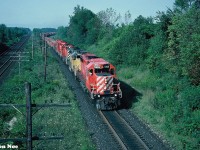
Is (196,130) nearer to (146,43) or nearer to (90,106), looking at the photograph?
(90,106)

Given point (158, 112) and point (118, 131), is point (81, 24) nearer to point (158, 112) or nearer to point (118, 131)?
point (158, 112)

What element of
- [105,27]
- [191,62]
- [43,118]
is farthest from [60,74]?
[105,27]

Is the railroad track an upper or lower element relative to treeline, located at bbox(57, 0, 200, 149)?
lower

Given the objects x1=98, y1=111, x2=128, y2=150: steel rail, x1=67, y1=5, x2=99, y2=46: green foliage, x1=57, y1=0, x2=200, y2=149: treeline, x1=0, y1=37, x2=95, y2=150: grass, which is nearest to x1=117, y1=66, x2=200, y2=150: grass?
x1=57, y1=0, x2=200, y2=149: treeline

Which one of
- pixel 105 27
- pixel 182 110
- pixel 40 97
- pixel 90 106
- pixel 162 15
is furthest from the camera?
pixel 105 27

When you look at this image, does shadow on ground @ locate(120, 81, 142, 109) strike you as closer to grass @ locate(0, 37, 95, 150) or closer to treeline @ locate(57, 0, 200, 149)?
treeline @ locate(57, 0, 200, 149)

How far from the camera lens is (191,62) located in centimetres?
2036

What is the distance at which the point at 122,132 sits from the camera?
1800 centimetres

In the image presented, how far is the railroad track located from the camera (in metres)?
15.8

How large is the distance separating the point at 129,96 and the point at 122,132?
8575 mm

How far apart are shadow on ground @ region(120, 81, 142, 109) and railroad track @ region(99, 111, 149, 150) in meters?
2.49

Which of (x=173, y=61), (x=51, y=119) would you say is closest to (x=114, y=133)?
(x=51, y=119)

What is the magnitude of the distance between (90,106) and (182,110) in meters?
8.26

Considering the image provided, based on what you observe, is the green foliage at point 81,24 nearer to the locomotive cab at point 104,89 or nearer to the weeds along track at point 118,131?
the locomotive cab at point 104,89
